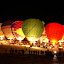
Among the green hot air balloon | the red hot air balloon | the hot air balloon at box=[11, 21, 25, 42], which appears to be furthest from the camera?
the hot air balloon at box=[11, 21, 25, 42]

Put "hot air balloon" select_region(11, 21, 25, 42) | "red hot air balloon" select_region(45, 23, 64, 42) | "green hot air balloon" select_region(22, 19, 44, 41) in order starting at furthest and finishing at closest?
"hot air balloon" select_region(11, 21, 25, 42) → "red hot air balloon" select_region(45, 23, 64, 42) → "green hot air balloon" select_region(22, 19, 44, 41)

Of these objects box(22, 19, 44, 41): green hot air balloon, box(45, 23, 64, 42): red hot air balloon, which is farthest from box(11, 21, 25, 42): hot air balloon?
box(45, 23, 64, 42): red hot air balloon

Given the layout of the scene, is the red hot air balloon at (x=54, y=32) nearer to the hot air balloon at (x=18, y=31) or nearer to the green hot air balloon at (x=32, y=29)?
the green hot air balloon at (x=32, y=29)

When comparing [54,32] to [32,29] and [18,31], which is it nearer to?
[32,29]

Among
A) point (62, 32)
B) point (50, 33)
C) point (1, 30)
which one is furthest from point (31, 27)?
point (1, 30)

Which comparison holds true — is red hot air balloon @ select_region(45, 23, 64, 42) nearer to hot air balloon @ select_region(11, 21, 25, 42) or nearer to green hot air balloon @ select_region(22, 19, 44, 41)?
green hot air balloon @ select_region(22, 19, 44, 41)

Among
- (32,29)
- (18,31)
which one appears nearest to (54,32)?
(32,29)

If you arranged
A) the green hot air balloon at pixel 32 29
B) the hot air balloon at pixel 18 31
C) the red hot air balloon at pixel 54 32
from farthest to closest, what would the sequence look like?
the hot air balloon at pixel 18 31
the red hot air balloon at pixel 54 32
the green hot air balloon at pixel 32 29

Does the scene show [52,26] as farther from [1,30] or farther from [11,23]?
[1,30]

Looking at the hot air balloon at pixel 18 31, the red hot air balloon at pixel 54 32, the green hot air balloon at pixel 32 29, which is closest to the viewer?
the green hot air balloon at pixel 32 29

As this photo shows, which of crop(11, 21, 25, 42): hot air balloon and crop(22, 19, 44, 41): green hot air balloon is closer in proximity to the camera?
crop(22, 19, 44, 41): green hot air balloon

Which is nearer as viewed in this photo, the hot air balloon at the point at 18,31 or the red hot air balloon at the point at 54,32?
the red hot air balloon at the point at 54,32

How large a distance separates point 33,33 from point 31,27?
97 centimetres

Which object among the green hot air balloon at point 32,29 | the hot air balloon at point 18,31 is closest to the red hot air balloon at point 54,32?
the green hot air balloon at point 32,29
